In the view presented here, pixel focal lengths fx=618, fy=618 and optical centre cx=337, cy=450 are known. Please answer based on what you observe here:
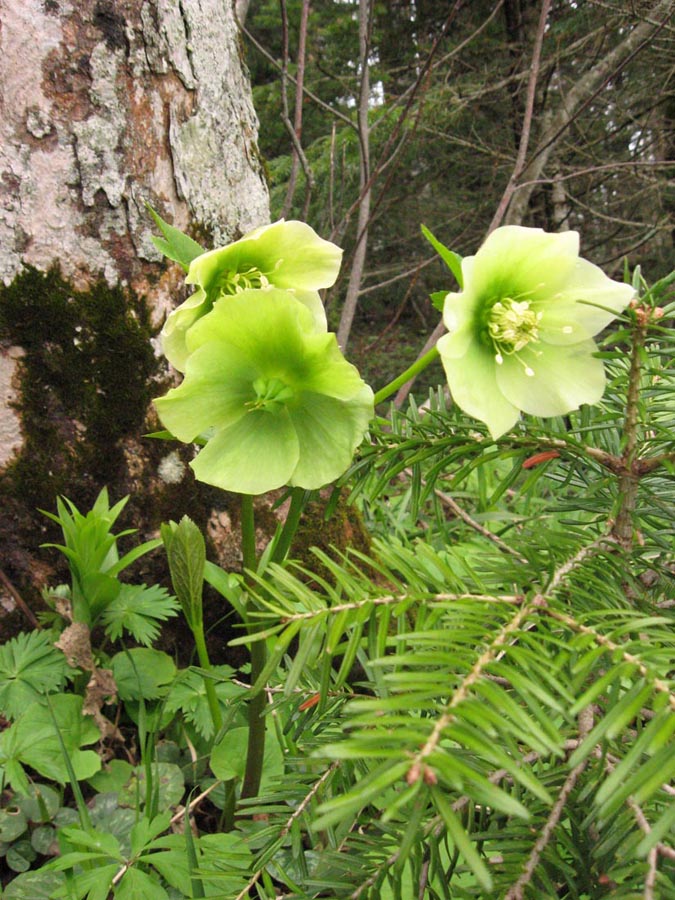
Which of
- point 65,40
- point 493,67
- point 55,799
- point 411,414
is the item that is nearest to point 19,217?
point 65,40

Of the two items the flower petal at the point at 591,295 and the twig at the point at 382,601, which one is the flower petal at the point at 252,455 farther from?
the flower petal at the point at 591,295

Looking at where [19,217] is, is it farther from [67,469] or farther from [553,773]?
[553,773]

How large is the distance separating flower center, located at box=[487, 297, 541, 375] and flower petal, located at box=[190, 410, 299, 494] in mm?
227

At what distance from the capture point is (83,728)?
1.09 m

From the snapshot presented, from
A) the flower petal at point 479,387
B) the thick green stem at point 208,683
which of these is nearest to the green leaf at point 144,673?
the thick green stem at point 208,683

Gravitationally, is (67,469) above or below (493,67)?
below

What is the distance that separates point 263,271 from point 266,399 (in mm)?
174

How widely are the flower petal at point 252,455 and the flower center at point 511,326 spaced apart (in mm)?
227

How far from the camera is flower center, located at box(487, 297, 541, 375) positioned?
0.60m

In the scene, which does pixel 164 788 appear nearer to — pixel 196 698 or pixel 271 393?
pixel 196 698

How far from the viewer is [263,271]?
708 millimetres

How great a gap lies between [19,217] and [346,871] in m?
1.26

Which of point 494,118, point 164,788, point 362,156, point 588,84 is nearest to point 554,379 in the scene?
point 164,788

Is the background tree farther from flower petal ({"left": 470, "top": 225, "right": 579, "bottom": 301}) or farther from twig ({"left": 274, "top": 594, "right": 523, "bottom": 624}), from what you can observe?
twig ({"left": 274, "top": 594, "right": 523, "bottom": 624})
